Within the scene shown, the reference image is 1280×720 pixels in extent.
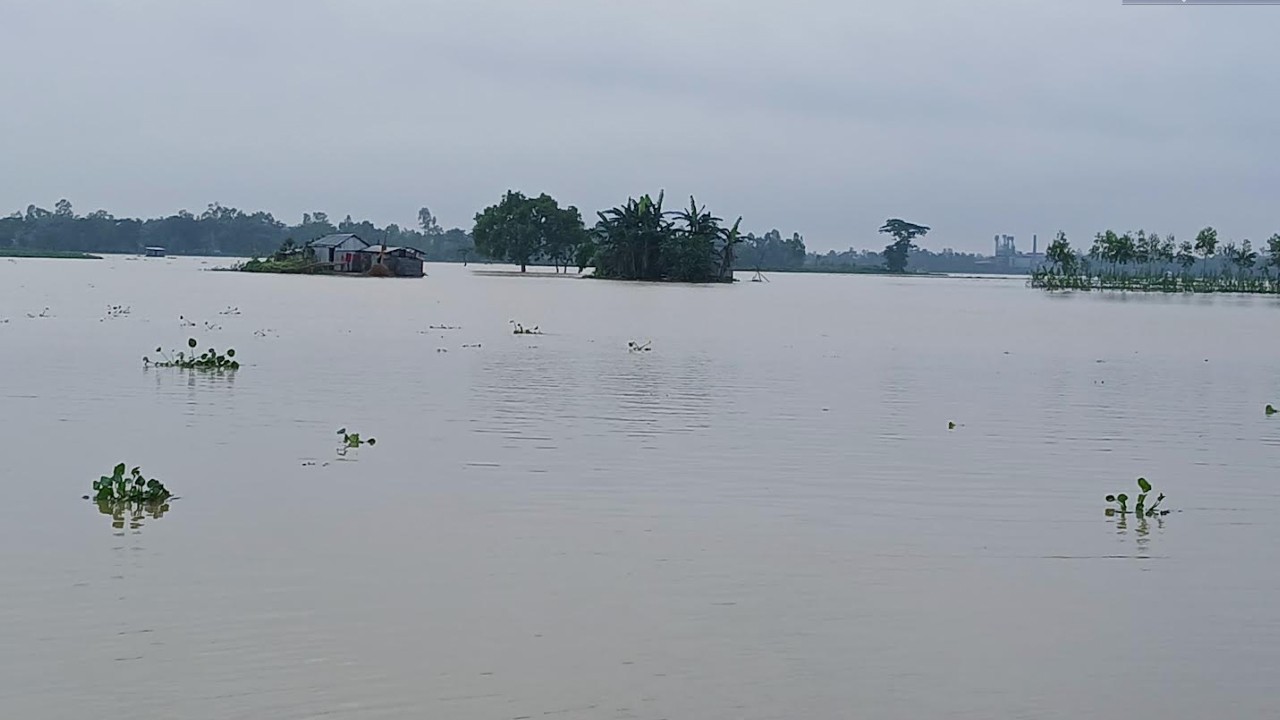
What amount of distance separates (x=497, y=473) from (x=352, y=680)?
5.85 m

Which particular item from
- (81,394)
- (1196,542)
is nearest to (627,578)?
(1196,542)

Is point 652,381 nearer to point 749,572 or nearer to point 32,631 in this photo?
point 749,572

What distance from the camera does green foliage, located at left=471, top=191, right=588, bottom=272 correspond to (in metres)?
105

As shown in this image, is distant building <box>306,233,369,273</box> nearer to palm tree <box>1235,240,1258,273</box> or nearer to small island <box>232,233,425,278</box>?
small island <box>232,233,425,278</box>

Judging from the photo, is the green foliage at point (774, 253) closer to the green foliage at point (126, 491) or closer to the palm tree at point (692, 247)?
the palm tree at point (692, 247)

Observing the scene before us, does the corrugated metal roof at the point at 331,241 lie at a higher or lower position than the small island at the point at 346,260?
higher

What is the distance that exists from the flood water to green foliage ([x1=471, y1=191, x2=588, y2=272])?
83.6m

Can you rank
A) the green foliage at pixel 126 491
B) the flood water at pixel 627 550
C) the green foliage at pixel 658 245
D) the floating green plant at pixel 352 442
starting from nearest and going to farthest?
the flood water at pixel 627 550 → the green foliage at pixel 126 491 → the floating green plant at pixel 352 442 → the green foliage at pixel 658 245

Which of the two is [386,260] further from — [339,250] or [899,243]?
[899,243]

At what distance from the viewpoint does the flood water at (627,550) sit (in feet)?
22.8

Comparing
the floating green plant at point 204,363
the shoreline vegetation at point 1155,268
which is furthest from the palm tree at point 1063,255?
the floating green plant at point 204,363

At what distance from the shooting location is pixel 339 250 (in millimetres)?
91438

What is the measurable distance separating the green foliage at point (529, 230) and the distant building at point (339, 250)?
51.8ft

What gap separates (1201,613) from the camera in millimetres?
8656
